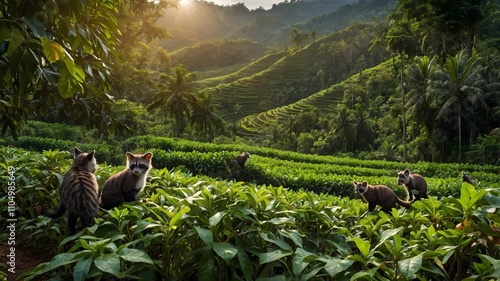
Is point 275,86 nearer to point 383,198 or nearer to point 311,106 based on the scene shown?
point 311,106

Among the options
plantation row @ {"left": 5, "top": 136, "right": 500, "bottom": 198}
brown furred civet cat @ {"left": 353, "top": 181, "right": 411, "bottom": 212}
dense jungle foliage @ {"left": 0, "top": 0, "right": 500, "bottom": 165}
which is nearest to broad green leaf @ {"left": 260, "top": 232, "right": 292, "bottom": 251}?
dense jungle foliage @ {"left": 0, "top": 0, "right": 500, "bottom": 165}

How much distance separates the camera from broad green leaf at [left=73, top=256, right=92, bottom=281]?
1961 millimetres

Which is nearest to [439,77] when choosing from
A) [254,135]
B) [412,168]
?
[412,168]

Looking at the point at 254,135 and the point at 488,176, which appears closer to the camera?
the point at 488,176

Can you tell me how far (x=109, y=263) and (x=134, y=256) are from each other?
0.46 ft

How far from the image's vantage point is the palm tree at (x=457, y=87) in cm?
2875

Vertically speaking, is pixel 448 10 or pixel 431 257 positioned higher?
pixel 448 10

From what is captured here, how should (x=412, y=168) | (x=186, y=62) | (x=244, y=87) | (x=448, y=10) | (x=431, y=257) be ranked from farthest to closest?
(x=186, y=62) → (x=244, y=87) → (x=448, y=10) → (x=412, y=168) → (x=431, y=257)

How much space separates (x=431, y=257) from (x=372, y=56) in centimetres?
9814

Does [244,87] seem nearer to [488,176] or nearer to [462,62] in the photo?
[462,62]

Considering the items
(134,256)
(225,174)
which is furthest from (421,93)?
(134,256)

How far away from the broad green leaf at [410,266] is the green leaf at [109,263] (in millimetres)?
1528

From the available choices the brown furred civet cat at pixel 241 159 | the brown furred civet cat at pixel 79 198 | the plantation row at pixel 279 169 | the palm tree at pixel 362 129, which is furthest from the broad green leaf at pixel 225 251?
the palm tree at pixel 362 129

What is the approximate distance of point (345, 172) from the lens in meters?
15.5
